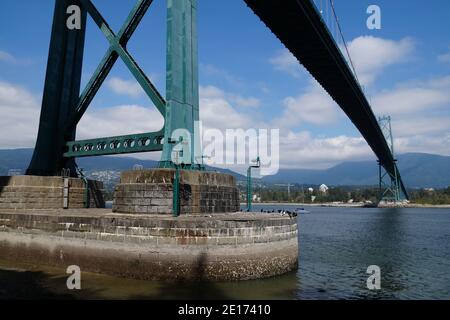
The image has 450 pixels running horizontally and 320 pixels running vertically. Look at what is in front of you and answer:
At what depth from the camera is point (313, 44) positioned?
101 feet

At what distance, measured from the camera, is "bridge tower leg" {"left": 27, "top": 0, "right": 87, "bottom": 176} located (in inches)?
982

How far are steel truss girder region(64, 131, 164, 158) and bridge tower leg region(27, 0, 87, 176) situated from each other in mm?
937

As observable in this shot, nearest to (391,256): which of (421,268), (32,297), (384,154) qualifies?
(421,268)

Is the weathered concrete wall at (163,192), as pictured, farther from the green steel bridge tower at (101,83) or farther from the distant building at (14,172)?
the distant building at (14,172)

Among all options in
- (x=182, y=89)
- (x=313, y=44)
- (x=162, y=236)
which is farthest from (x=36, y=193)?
(x=313, y=44)

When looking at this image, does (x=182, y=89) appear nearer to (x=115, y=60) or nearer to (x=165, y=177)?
(x=165, y=177)

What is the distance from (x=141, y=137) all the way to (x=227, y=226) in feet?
29.6

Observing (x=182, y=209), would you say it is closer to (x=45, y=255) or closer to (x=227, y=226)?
(x=227, y=226)

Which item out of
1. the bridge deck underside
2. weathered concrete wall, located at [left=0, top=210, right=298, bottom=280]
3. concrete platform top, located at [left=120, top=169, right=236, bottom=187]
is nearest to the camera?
weathered concrete wall, located at [left=0, top=210, right=298, bottom=280]

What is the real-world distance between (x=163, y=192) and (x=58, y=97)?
13619 mm
